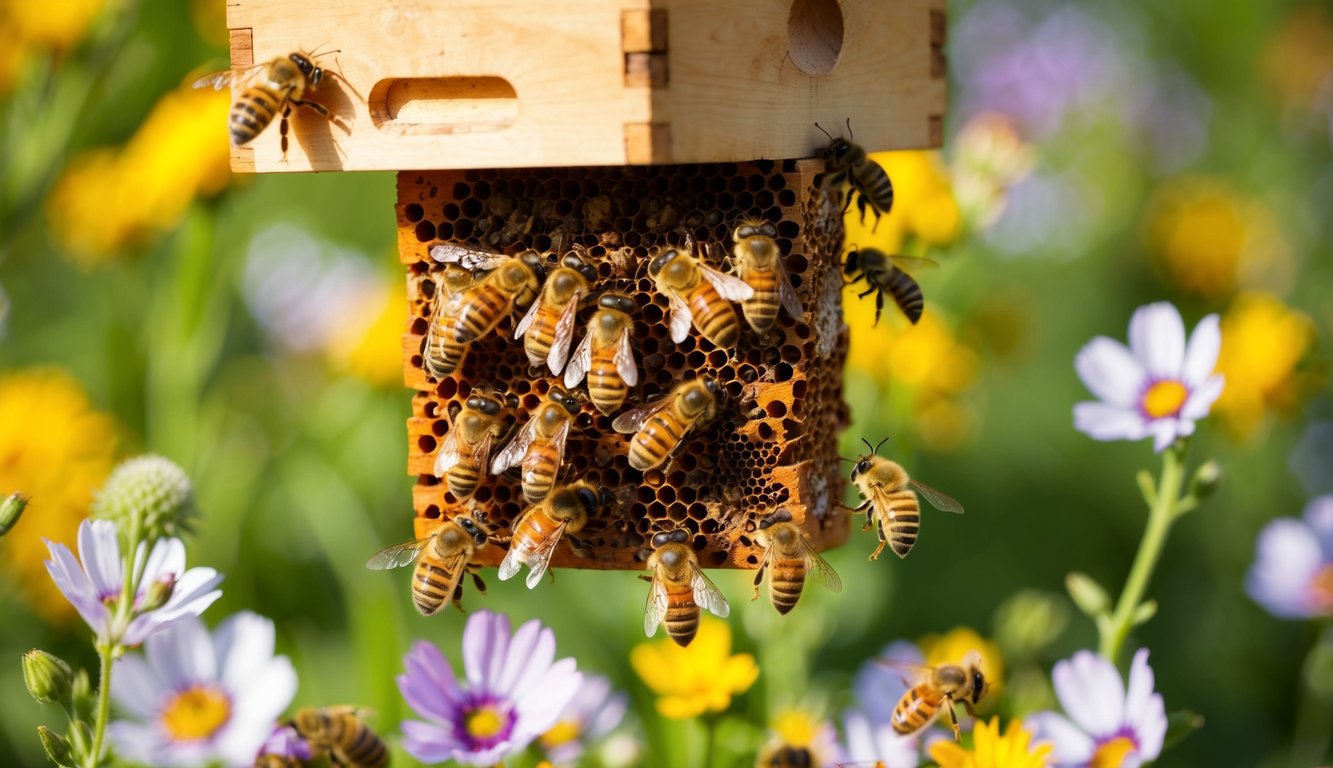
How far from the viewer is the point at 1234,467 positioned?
4.63m

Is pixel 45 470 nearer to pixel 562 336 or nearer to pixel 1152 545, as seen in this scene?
pixel 562 336

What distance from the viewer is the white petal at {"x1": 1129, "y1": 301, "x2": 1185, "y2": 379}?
2.21 meters

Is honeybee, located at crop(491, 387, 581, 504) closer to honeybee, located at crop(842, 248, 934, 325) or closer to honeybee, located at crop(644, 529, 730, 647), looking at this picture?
honeybee, located at crop(644, 529, 730, 647)

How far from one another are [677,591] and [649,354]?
1.13 feet

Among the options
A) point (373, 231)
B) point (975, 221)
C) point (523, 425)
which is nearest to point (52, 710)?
point (523, 425)

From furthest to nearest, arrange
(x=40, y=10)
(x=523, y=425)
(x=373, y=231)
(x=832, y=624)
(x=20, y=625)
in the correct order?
(x=373, y=231) → (x=20, y=625) → (x=40, y=10) → (x=832, y=624) → (x=523, y=425)

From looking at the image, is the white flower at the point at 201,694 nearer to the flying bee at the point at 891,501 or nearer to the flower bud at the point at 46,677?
the flower bud at the point at 46,677

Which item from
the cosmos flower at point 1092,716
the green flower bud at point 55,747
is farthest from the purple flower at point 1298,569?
the green flower bud at point 55,747

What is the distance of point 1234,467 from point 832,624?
8.15 feet

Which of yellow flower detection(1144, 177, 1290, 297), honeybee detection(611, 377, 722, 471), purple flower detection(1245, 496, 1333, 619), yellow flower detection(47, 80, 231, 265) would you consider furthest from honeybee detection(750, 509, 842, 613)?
yellow flower detection(1144, 177, 1290, 297)

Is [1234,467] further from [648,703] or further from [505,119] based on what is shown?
[505,119]

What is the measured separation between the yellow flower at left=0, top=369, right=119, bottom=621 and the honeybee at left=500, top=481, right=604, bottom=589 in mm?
1615

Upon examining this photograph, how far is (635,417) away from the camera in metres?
1.96

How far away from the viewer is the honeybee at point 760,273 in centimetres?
186
